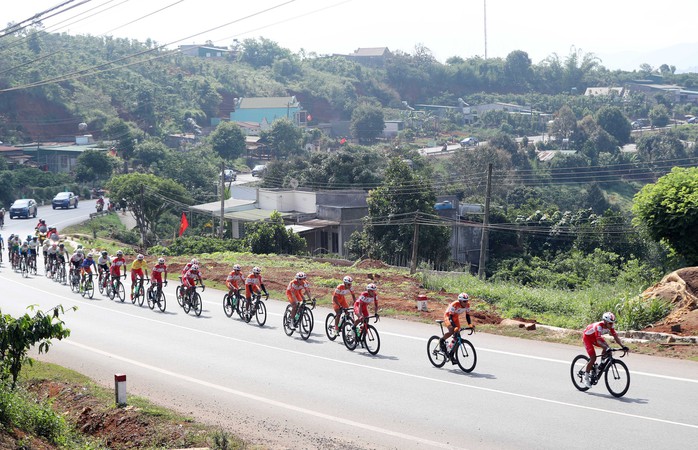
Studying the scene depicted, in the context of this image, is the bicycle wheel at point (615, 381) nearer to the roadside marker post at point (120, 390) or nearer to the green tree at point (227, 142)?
the roadside marker post at point (120, 390)

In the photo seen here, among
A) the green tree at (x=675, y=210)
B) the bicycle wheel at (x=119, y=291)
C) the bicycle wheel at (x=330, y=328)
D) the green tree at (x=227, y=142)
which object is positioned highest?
the green tree at (x=227, y=142)

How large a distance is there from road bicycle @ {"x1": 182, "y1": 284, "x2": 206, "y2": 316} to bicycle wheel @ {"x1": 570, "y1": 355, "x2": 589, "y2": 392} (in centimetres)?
1357

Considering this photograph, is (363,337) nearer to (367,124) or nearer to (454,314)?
(454,314)

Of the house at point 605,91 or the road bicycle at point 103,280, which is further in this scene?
the house at point 605,91

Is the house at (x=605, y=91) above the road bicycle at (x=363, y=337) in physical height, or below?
above

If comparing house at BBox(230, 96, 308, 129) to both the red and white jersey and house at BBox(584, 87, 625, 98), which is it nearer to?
house at BBox(584, 87, 625, 98)

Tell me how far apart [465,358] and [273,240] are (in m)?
29.6

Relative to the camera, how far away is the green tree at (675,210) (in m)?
24.6

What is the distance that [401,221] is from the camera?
153ft

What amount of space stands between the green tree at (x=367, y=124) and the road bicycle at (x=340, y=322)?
427 feet

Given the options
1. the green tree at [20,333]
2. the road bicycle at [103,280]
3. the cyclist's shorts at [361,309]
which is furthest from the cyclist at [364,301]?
the road bicycle at [103,280]

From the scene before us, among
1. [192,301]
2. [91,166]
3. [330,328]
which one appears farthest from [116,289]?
[91,166]

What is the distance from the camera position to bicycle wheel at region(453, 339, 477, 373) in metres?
17.1

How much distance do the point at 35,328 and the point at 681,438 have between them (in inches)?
404
